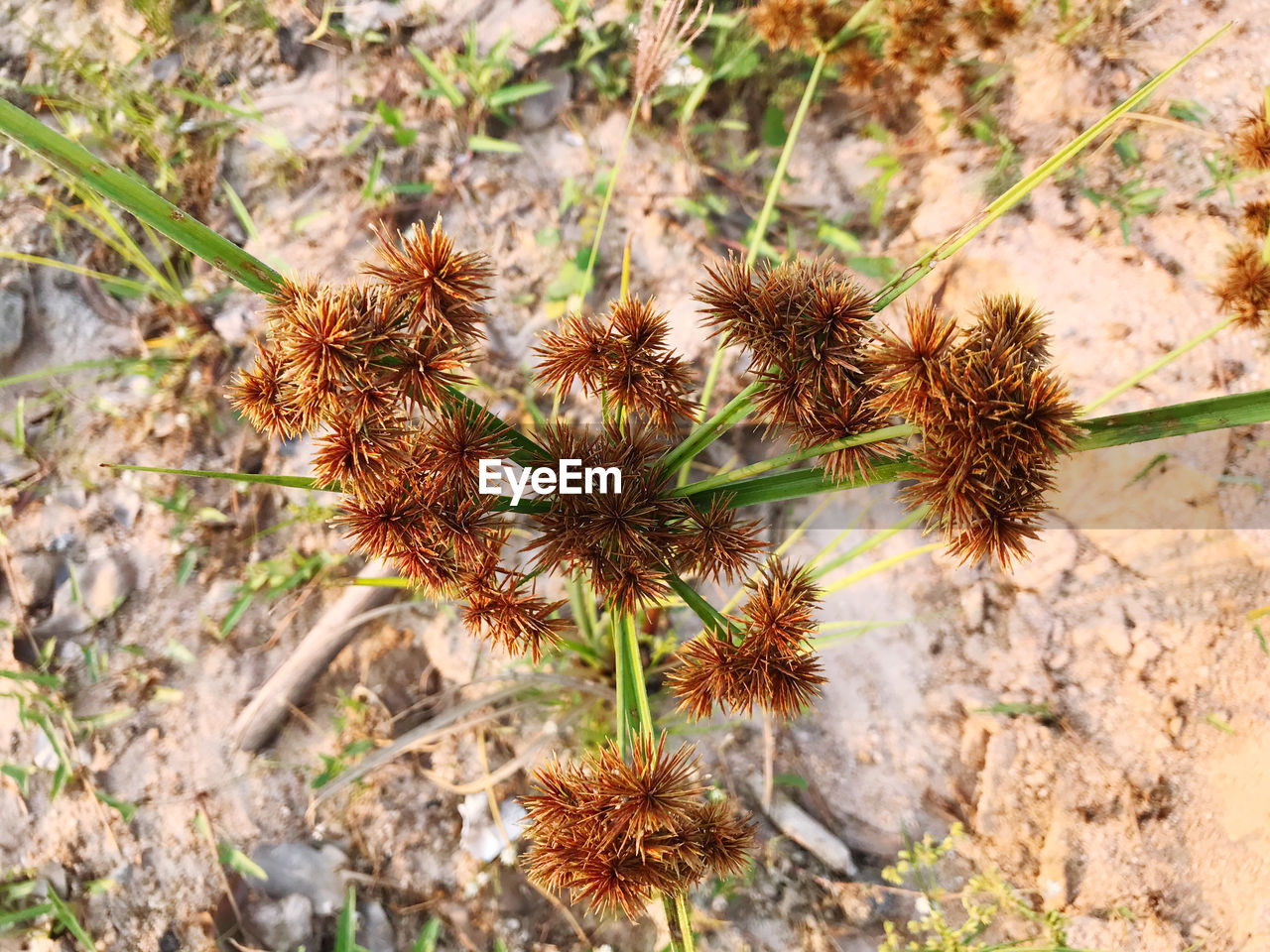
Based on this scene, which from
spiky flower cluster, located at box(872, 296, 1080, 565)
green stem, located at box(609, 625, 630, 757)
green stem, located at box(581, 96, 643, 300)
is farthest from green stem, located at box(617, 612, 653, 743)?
green stem, located at box(581, 96, 643, 300)

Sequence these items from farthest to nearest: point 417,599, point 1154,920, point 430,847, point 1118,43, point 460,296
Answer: point 1118,43 → point 417,599 → point 430,847 → point 1154,920 → point 460,296

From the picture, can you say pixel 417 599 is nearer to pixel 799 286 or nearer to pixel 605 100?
pixel 799 286

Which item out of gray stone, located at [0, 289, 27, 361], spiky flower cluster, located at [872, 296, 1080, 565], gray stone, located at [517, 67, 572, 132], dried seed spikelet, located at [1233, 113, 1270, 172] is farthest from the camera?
gray stone, located at [517, 67, 572, 132]

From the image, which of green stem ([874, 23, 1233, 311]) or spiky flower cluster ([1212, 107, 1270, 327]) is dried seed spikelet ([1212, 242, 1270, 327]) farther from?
green stem ([874, 23, 1233, 311])

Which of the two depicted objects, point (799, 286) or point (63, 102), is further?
point (63, 102)

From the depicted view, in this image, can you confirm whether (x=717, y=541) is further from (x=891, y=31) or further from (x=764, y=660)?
(x=891, y=31)

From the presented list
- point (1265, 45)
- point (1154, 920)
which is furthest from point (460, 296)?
point (1265, 45)
